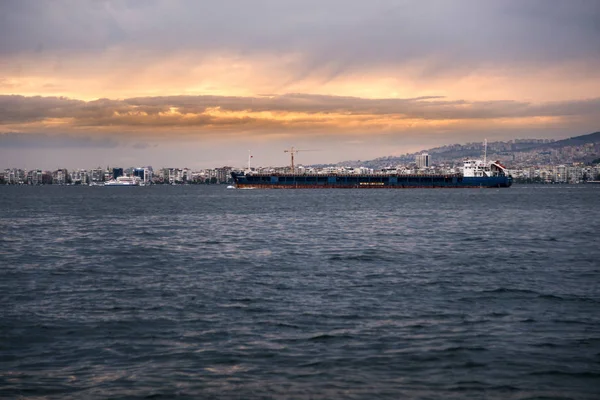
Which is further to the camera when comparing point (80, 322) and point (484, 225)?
point (484, 225)

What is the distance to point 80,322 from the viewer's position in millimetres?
19469

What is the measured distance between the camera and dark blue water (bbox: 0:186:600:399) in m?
13.8

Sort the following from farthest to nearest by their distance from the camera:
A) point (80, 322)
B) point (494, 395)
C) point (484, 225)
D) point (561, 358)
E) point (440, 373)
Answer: point (484, 225) < point (80, 322) < point (561, 358) < point (440, 373) < point (494, 395)

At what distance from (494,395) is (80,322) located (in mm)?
12321

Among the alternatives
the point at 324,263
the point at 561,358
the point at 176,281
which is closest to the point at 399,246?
the point at 324,263

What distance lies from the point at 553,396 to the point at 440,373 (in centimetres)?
238

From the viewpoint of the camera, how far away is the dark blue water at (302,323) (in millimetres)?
13820

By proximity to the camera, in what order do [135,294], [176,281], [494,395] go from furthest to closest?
[176,281] < [135,294] < [494,395]

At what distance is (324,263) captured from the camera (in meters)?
33.3

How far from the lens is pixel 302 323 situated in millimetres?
18891

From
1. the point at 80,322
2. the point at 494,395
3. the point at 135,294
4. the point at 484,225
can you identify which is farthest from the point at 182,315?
the point at 484,225

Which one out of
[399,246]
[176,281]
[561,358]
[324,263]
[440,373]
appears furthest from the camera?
[399,246]

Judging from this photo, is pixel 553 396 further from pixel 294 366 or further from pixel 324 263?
pixel 324 263

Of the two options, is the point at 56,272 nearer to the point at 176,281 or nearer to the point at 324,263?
the point at 176,281
